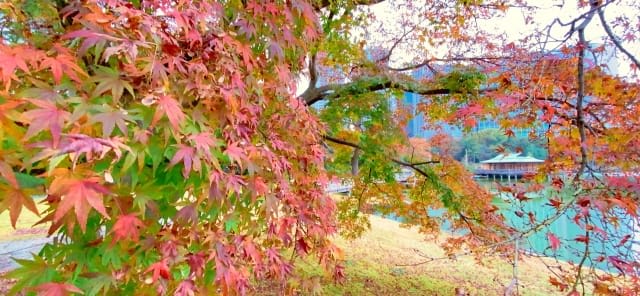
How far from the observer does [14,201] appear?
90 cm

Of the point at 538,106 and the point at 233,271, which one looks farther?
the point at 538,106

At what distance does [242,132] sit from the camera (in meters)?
1.44

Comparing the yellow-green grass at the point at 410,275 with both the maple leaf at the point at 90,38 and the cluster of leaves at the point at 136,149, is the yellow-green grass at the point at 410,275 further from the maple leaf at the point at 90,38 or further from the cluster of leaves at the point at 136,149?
the maple leaf at the point at 90,38

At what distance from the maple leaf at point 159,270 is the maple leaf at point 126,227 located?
0.11m

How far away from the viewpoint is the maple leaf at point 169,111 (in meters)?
1.03

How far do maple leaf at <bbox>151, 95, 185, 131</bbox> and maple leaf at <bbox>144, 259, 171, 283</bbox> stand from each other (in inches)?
16.1

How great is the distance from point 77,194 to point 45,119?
8.3 inches

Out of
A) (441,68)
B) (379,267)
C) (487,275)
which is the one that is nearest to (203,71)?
(441,68)

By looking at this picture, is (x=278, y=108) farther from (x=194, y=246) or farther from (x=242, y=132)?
(x=194, y=246)

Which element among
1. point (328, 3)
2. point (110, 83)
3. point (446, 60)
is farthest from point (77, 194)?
point (446, 60)

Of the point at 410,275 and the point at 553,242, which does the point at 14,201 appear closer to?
the point at 553,242

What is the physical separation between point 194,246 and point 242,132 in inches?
18.3

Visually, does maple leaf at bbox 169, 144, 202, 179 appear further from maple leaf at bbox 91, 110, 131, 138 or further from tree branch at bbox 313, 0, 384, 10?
tree branch at bbox 313, 0, 384, 10

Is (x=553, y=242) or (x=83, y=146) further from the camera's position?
(x=553, y=242)
